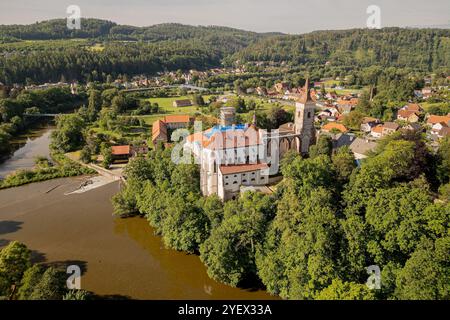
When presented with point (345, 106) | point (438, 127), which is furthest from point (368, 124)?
point (345, 106)

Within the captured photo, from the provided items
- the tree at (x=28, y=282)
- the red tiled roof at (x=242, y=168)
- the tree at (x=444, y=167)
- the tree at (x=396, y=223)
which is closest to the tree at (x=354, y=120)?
the tree at (x=444, y=167)

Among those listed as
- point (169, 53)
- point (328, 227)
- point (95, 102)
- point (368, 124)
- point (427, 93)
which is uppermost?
point (169, 53)

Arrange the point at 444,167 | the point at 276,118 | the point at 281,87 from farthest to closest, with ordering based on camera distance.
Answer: the point at 281,87 → the point at 276,118 → the point at 444,167

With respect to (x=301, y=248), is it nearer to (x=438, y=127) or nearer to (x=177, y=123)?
(x=177, y=123)

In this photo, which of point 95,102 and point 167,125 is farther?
point 95,102

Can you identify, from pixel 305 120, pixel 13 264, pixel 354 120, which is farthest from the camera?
pixel 354 120
